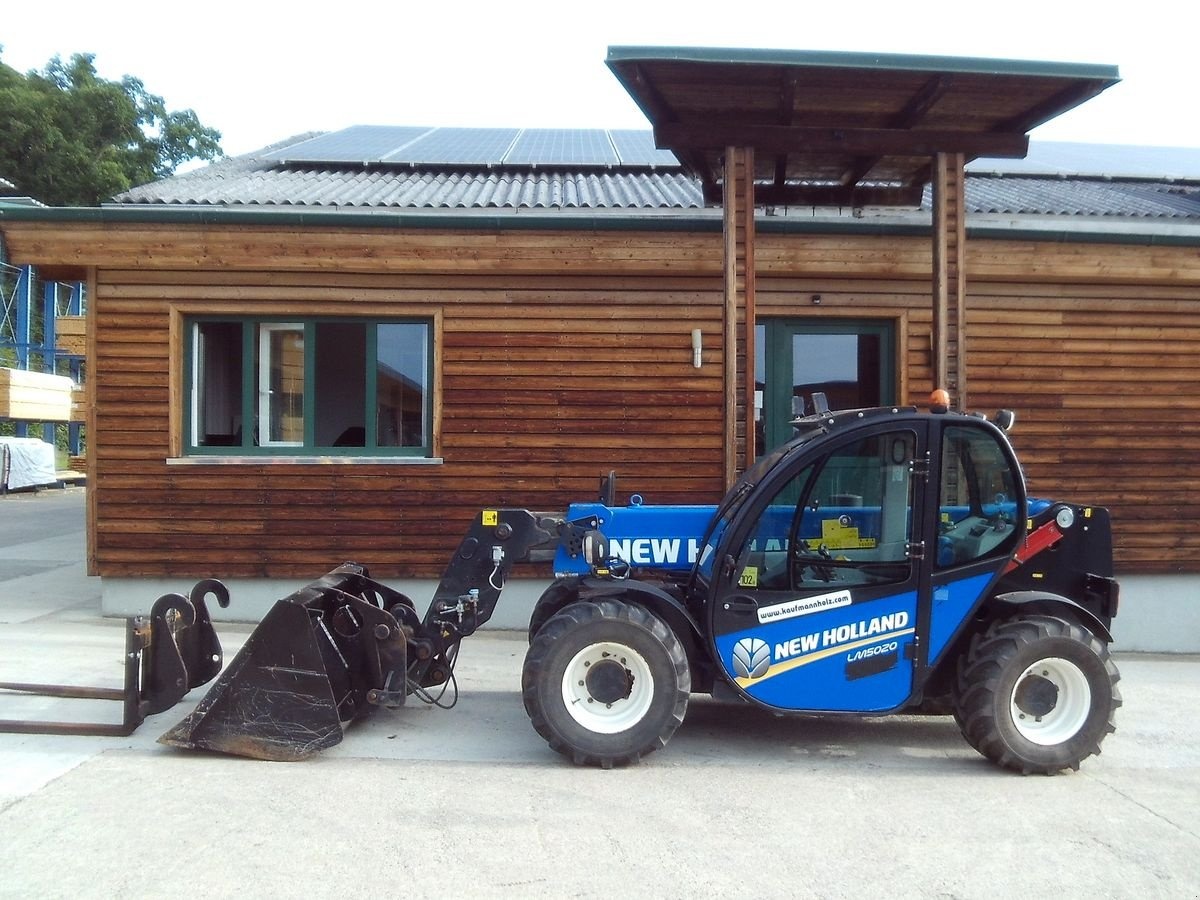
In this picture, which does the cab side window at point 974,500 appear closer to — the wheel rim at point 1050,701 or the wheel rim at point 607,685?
the wheel rim at point 1050,701

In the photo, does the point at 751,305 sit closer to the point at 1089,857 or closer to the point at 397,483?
the point at 397,483

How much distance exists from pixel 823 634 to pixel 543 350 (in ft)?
14.9

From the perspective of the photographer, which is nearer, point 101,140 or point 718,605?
point 718,605

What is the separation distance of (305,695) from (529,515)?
1628 millimetres

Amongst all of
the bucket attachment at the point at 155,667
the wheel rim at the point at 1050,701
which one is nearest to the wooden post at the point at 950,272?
the wheel rim at the point at 1050,701

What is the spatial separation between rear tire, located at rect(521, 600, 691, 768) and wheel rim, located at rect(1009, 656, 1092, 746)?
188 centimetres

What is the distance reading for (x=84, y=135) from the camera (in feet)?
161

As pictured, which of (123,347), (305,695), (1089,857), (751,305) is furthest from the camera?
(123,347)

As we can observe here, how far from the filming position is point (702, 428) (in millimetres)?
8914

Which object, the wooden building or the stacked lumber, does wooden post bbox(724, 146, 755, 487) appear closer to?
the wooden building

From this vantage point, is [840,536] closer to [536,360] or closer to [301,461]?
[536,360]

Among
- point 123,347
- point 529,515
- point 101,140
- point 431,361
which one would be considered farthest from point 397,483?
point 101,140

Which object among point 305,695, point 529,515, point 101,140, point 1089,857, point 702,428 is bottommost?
point 1089,857

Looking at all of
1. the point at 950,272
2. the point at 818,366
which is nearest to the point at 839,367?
the point at 818,366
